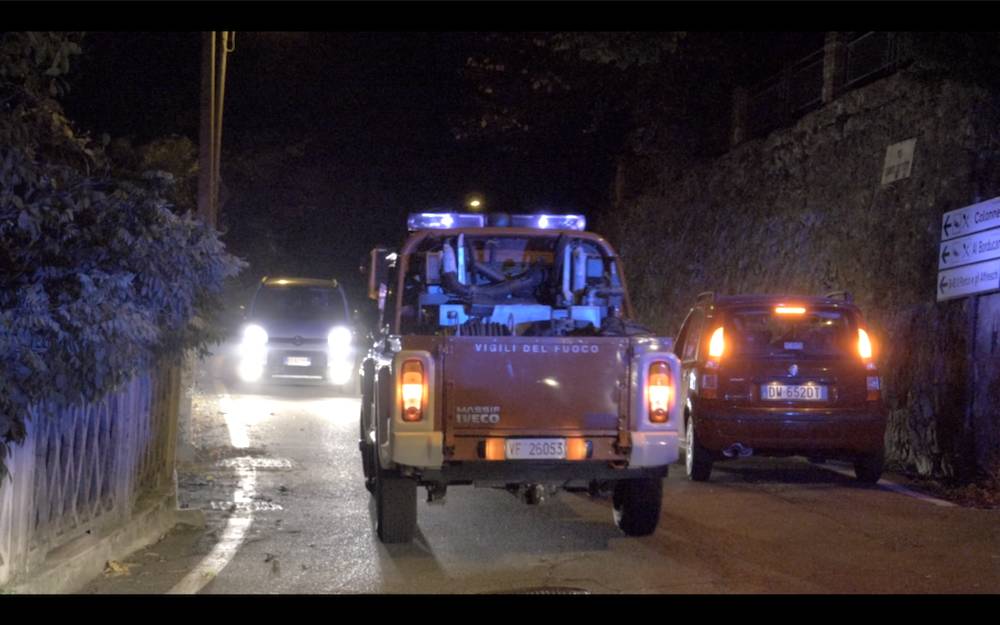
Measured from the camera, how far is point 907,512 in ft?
32.3

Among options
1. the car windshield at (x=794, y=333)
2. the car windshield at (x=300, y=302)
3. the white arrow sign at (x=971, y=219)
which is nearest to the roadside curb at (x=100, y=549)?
the car windshield at (x=794, y=333)

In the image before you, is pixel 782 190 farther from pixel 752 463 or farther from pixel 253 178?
pixel 253 178

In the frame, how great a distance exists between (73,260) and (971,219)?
878 centimetres

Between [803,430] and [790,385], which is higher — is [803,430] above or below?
below

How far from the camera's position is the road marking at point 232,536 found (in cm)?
721

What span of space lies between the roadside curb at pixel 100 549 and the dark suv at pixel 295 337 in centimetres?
1109

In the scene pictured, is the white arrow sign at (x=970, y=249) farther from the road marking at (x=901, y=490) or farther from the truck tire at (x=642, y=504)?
the truck tire at (x=642, y=504)

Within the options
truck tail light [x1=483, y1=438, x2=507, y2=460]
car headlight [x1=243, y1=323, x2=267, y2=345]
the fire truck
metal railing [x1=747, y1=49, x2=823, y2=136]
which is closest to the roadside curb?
the fire truck

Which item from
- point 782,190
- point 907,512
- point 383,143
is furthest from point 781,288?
point 383,143

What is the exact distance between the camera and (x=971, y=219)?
1198 cm

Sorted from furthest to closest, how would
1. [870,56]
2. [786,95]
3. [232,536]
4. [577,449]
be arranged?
[786,95] → [870,56] → [232,536] → [577,449]

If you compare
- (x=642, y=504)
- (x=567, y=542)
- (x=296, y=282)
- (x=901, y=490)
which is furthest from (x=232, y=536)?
(x=296, y=282)

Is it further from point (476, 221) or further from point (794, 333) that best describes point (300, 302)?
point (794, 333)
